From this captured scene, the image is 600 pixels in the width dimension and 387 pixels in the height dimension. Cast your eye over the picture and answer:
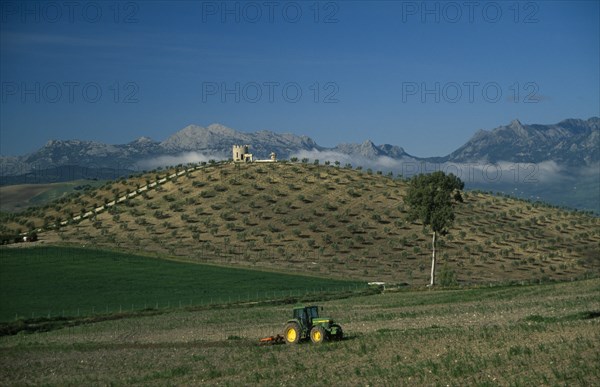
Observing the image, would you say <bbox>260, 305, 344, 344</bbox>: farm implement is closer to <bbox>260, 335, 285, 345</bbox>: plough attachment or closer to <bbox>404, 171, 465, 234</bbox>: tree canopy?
<bbox>260, 335, 285, 345</bbox>: plough attachment

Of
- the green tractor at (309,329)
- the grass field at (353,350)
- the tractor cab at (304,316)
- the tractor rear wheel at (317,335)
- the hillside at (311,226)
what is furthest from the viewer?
the hillside at (311,226)

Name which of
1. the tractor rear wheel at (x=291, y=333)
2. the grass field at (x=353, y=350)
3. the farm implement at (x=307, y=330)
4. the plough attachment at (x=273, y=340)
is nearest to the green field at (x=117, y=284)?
the grass field at (x=353, y=350)

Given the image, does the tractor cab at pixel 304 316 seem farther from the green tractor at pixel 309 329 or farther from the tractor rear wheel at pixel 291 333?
the tractor rear wheel at pixel 291 333

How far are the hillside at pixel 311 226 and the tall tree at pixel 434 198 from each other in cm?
682

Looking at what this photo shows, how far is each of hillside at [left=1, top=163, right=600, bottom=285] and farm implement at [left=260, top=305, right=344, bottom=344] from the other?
47.8 meters

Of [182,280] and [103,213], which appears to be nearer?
[182,280]

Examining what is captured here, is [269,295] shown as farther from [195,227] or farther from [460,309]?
[195,227]

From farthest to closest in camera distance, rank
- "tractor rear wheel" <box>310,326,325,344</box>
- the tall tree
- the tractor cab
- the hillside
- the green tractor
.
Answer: the hillside, the tall tree, the tractor cab, the green tractor, "tractor rear wheel" <box>310,326,325,344</box>

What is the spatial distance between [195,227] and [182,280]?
131 feet

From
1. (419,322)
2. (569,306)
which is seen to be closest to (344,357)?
(419,322)

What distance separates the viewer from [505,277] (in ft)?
347

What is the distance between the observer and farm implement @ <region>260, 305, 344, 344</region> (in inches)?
1641

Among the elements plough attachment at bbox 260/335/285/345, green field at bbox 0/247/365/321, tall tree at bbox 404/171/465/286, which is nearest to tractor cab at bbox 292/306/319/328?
plough attachment at bbox 260/335/285/345

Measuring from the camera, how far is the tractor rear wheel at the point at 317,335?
1625 inches
